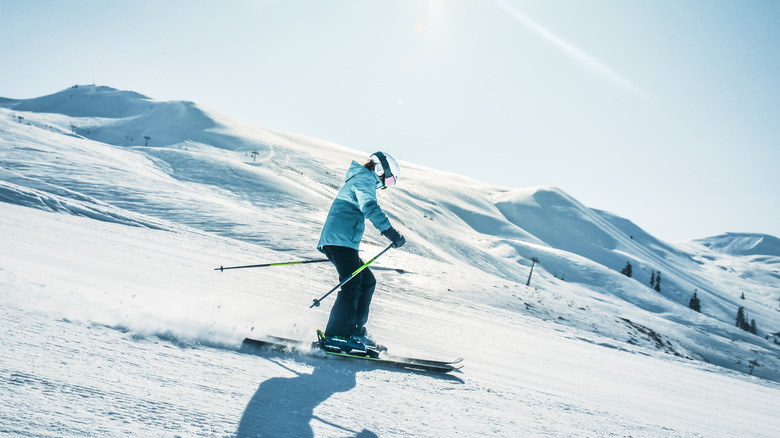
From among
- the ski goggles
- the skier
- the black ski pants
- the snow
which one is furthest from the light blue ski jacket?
the snow

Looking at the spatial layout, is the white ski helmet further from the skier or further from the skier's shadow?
the skier's shadow

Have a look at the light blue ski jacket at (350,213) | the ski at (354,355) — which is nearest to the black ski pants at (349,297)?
the light blue ski jacket at (350,213)

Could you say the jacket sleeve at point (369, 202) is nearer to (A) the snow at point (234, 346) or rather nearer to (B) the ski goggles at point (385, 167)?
(B) the ski goggles at point (385, 167)

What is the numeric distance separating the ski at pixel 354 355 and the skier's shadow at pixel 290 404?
38 centimetres

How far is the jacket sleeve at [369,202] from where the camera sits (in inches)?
168

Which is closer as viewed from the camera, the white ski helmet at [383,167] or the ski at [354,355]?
the ski at [354,355]

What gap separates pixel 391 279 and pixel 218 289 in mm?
9150

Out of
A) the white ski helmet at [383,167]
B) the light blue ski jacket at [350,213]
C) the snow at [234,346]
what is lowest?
the snow at [234,346]

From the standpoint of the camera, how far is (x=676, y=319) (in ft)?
216

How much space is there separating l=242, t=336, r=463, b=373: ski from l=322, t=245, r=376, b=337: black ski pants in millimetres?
286

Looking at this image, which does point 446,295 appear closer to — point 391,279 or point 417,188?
point 391,279

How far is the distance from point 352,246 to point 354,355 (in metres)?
1.24

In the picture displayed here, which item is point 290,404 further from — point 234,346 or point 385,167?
point 385,167

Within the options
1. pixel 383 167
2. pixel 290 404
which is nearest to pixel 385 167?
pixel 383 167
